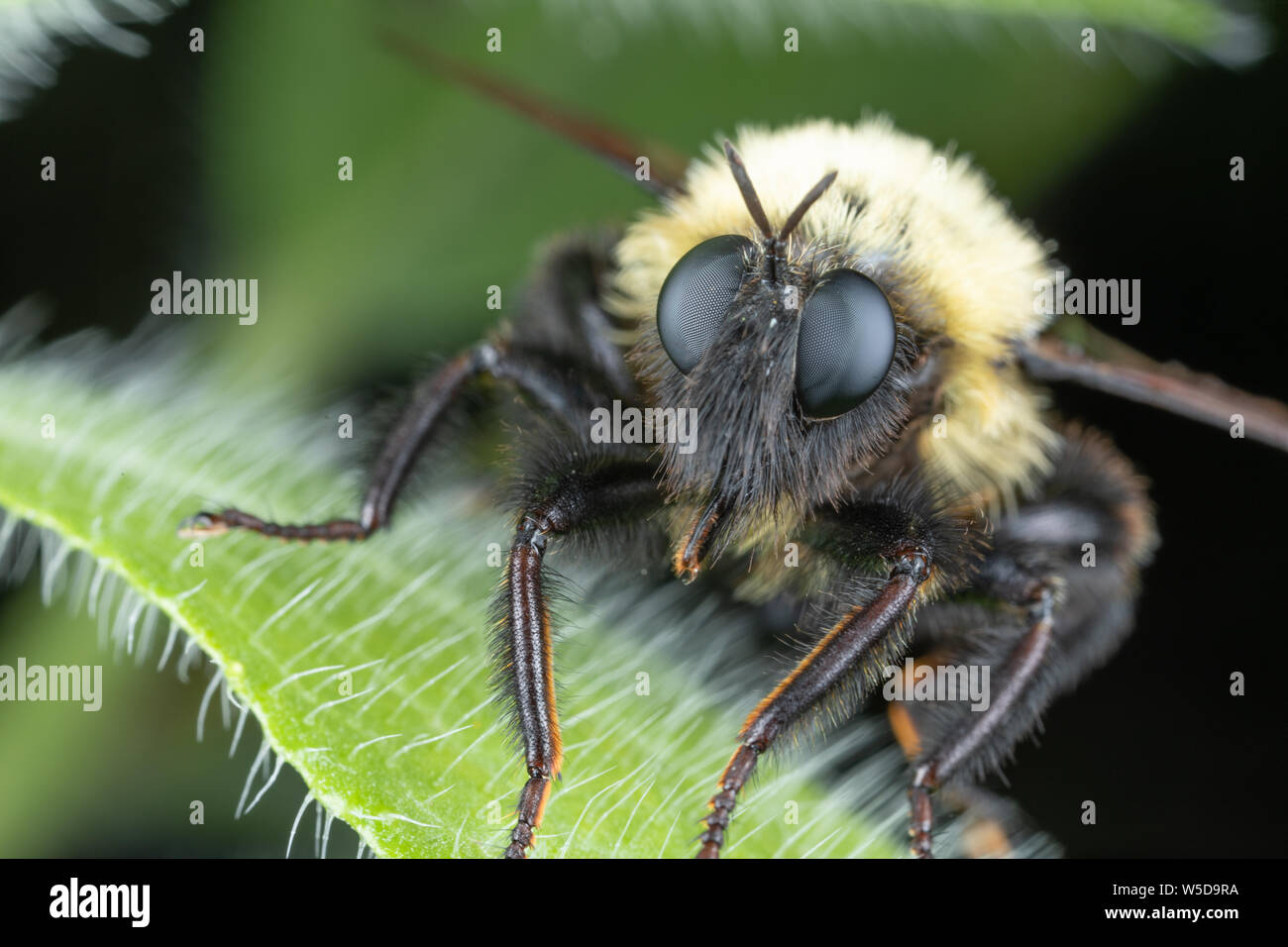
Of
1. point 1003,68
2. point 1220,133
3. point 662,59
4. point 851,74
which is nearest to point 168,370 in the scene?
point 662,59

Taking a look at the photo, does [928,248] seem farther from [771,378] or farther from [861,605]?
[861,605]

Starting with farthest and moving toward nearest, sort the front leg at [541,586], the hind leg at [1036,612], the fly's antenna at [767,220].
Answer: the hind leg at [1036,612]
the fly's antenna at [767,220]
the front leg at [541,586]

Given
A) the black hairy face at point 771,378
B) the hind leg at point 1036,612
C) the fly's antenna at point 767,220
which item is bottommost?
the hind leg at point 1036,612

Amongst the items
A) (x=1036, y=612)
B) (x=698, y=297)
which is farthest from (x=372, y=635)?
(x=1036, y=612)

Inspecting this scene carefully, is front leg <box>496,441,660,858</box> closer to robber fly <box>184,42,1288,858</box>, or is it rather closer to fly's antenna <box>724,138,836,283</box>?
robber fly <box>184,42,1288,858</box>

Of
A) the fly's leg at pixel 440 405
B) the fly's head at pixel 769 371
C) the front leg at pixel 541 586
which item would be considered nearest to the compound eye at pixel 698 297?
the fly's head at pixel 769 371

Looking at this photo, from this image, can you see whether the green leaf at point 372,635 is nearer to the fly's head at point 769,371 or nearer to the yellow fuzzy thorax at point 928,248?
the fly's head at point 769,371
